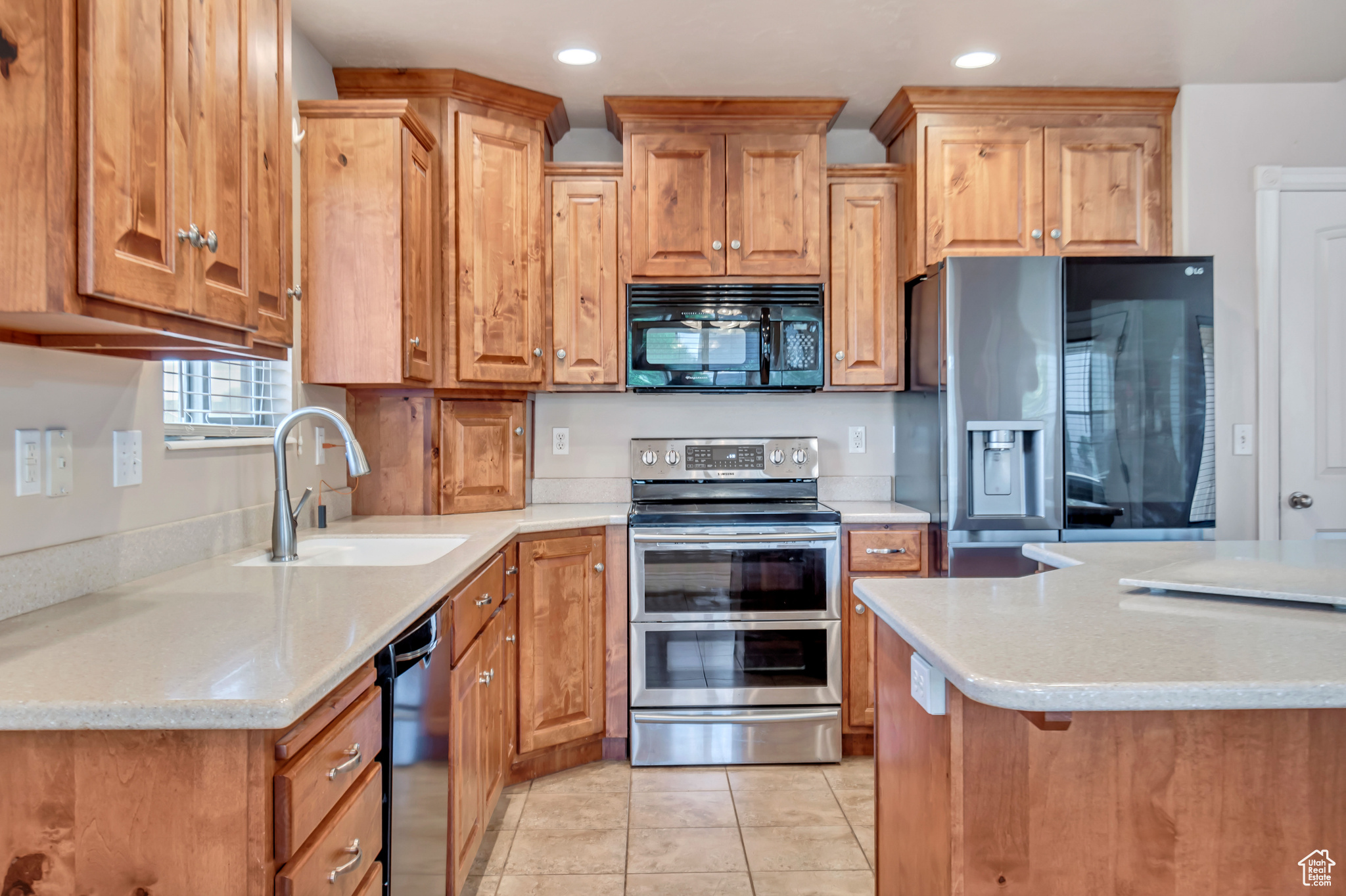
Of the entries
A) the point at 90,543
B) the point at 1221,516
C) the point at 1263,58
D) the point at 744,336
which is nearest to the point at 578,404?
the point at 744,336

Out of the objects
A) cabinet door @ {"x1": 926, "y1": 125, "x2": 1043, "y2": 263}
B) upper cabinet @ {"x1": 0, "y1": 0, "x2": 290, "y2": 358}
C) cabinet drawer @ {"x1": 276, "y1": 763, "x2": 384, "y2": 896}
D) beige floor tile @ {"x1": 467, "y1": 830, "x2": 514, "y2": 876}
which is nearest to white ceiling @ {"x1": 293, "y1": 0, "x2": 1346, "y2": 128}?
cabinet door @ {"x1": 926, "y1": 125, "x2": 1043, "y2": 263}

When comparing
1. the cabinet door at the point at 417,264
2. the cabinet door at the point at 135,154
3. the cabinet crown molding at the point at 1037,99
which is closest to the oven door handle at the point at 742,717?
the cabinet door at the point at 417,264

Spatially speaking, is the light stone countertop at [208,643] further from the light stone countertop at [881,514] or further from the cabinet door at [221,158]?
the light stone countertop at [881,514]

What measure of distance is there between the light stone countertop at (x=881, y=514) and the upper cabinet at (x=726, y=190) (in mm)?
927

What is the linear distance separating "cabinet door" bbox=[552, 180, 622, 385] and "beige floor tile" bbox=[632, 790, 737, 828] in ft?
4.98

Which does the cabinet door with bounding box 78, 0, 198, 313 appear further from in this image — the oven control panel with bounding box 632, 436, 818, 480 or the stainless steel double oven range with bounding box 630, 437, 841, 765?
the oven control panel with bounding box 632, 436, 818, 480

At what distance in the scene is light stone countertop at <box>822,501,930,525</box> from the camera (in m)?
2.87

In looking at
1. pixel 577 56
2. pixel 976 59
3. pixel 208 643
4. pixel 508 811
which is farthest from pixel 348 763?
pixel 976 59

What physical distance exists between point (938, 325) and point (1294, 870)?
6.31ft

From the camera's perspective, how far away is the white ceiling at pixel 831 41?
2.34 m

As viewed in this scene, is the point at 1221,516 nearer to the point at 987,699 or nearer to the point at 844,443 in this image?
the point at 844,443

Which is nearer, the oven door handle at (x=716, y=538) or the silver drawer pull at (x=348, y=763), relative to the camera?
the silver drawer pull at (x=348, y=763)

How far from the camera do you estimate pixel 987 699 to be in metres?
0.93

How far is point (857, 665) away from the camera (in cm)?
287
